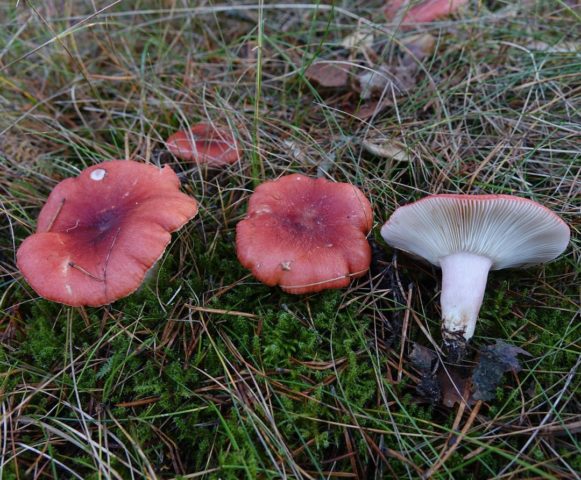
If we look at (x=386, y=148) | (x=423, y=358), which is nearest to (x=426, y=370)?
(x=423, y=358)

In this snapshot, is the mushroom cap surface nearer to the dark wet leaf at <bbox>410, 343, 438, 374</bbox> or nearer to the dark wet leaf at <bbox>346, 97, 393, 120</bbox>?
the dark wet leaf at <bbox>410, 343, 438, 374</bbox>

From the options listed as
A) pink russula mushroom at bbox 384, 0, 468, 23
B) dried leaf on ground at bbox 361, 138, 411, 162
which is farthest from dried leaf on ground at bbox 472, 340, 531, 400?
pink russula mushroom at bbox 384, 0, 468, 23

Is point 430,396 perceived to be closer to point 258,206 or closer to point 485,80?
point 258,206

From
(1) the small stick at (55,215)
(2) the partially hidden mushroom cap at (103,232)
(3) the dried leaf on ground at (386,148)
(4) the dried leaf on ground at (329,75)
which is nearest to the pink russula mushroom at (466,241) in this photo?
(3) the dried leaf on ground at (386,148)

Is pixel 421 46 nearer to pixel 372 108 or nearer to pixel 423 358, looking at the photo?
pixel 372 108

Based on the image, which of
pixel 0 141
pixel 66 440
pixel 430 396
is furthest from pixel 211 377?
pixel 0 141

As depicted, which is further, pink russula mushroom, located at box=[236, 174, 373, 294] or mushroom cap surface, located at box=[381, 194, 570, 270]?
pink russula mushroom, located at box=[236, 174, 373, 294]
